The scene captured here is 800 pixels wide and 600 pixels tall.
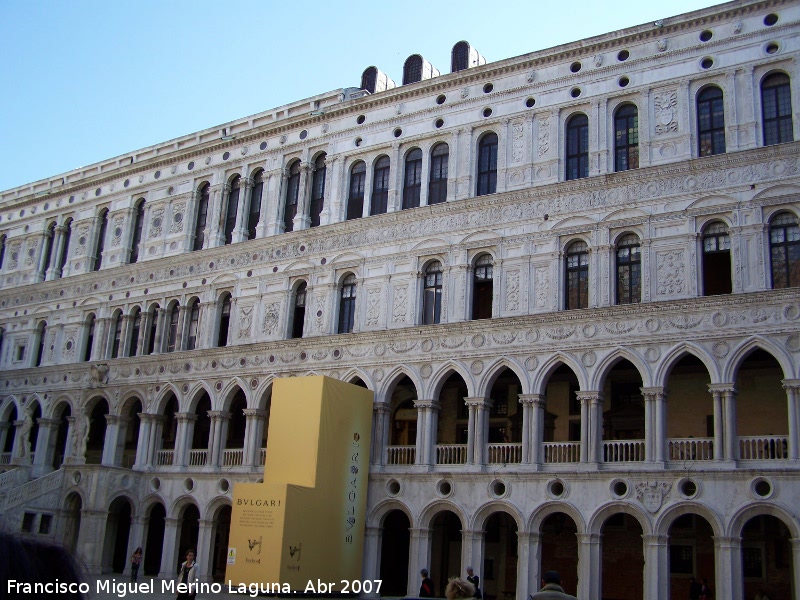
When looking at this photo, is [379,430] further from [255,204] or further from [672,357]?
[255,204]

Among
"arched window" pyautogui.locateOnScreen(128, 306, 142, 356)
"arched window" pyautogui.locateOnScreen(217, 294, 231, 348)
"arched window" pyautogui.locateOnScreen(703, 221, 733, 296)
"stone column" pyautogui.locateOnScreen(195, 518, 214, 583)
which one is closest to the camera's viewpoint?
"arched window" pyautogui.locateOnScreen(703, 221, 733, 296)

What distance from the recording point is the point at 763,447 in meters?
22.2

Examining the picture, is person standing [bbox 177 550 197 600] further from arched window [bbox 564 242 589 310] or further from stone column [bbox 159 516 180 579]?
stone column [bbox 159 516 180 579]

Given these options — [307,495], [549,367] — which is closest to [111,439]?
[307,495]

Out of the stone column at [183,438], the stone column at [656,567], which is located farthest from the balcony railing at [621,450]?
the stone column at [183,438]

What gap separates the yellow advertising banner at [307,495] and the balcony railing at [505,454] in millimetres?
Answer: 3949

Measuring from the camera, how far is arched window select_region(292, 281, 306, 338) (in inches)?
1262

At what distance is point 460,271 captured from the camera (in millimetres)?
28406

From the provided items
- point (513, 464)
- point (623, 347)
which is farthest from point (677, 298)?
point (513, 464)

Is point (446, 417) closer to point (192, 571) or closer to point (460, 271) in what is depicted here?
point (460, 271)

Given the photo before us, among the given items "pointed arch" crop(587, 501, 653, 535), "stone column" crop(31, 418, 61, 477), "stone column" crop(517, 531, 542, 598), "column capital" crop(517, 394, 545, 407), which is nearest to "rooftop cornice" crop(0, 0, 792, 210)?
"column capital" crop(517, 394, 545, 407)

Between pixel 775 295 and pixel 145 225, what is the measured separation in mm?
25139

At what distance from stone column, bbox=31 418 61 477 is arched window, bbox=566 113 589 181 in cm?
2335

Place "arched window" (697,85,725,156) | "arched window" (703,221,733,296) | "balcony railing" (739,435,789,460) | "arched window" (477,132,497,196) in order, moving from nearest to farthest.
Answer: "balcony railing" (739,435,789,460) → "arched window" (703,221,733,296) → "arched window" (697,85,725,156) → "arched window" (477,132,497,196)
